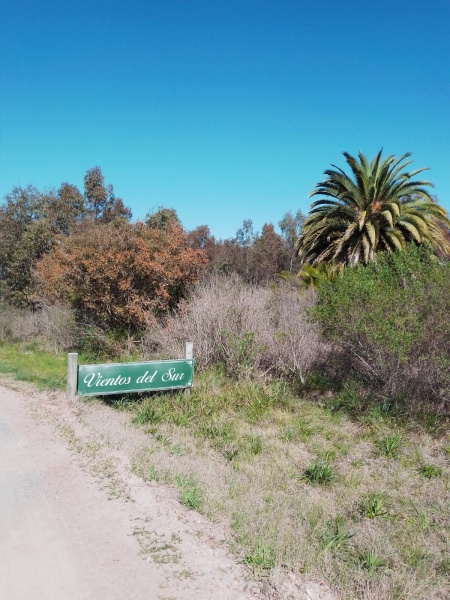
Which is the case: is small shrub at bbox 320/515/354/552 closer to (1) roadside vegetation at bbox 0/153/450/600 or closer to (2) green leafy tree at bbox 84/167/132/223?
(1) roadside vegetation at bbox 0/153/450/600

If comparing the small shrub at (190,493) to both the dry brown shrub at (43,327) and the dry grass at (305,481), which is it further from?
the dry brown shrub at (43,327)

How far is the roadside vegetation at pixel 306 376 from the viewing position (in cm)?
423

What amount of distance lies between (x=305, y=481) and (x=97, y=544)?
10.1 feet

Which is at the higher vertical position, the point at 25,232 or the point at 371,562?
the point at 25,232

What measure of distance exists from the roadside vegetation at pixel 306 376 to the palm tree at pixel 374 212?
0.06 meters

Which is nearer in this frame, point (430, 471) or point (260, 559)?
point (260, 559)

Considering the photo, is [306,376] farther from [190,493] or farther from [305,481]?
[190,493]

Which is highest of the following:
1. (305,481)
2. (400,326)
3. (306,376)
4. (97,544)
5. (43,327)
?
(400,326)

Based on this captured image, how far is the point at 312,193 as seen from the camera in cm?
1603

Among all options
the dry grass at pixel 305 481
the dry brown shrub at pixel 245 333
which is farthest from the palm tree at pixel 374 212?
the dry grass at pixel 305 481

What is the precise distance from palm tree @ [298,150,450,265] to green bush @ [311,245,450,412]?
19.8ft

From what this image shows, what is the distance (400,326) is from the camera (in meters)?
7.29

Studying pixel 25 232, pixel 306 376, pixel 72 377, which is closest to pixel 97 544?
pixel 72 377

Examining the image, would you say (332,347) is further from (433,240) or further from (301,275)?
(433,240)
